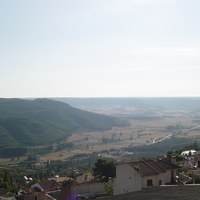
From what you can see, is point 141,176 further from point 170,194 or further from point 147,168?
→ point 170,194

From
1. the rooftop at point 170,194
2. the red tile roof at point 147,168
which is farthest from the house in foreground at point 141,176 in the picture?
the rooftop at point 170,194

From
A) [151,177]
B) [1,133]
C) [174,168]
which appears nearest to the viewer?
[151,177]

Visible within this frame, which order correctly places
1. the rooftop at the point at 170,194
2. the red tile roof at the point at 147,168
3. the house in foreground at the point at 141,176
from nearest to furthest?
1. the rooftop at the point at 170,194
2. the house in foreground at the point at 141,176
3. the red tile roof at the point at 147,168

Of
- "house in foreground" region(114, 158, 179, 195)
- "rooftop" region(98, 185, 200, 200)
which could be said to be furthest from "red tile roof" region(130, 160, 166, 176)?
"rooftop" region(98, 185, 200, 200)

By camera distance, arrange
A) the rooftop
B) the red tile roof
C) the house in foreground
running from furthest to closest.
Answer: the red tile roof → the house in foreground → the rooftop

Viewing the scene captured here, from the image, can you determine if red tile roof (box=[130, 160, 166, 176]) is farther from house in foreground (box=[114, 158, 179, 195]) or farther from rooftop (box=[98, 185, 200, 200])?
rooftop (box=[98, 185, 200, 200])

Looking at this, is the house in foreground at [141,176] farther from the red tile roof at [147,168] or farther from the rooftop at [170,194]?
the rooftop at [170,194]

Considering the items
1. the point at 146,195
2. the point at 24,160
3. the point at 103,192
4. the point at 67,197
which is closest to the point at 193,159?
the point at 103,192

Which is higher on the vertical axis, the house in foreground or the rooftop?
the rooftop

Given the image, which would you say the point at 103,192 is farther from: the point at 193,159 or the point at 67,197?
the point at 193,159
